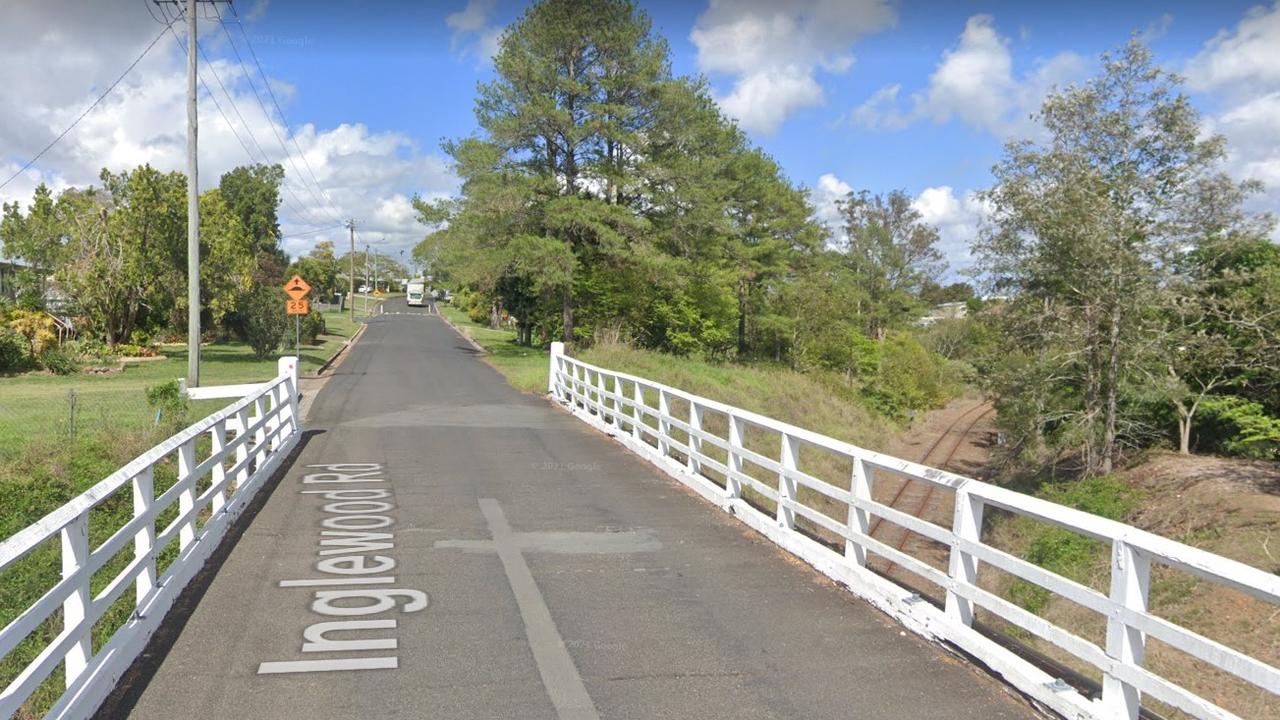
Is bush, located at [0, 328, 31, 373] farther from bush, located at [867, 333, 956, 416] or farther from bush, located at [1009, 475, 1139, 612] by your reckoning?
bush, located at [867, 333, 956, 416]

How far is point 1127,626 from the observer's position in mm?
4031

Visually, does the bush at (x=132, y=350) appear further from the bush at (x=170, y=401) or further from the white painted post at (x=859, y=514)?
the white painted post at (x=859, y=514)

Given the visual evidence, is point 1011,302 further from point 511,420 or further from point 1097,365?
point 511,420

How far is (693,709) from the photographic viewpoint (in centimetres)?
451

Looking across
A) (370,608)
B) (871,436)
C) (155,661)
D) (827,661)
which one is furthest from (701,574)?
(871,436)

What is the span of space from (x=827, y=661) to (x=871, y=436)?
33.6 m

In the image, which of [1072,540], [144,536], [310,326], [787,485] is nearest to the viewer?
[144,536]

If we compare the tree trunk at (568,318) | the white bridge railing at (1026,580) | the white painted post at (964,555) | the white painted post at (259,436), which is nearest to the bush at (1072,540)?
the white bridge railing at (1026,580)

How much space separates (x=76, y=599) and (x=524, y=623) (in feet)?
7.94

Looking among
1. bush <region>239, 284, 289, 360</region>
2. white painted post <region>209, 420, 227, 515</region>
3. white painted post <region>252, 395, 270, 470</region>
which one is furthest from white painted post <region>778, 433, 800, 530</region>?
bush <region>239, 284, 289, 360</region>

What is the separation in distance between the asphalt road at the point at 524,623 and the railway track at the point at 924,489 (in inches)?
218

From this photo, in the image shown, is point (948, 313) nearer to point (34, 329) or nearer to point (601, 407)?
point (34, 329)

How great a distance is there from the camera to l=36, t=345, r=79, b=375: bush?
28828 mm

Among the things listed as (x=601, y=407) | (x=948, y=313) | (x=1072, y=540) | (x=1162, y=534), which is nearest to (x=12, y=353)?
(x=601, y=407)
